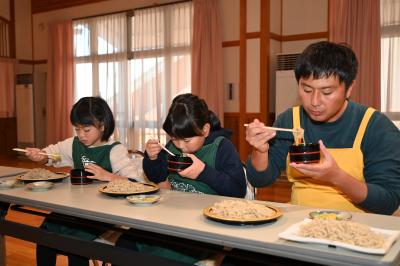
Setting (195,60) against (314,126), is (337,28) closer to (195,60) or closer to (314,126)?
(195,60)

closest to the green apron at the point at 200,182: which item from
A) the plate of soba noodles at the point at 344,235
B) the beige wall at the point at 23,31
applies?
the plate of soba noodles at the point at 344,235

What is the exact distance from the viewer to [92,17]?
27.7 feet

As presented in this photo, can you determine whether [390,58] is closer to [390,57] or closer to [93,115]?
[390,57]

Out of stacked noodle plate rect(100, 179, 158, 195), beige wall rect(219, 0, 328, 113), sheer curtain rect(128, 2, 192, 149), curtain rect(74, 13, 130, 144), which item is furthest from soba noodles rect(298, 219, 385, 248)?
curtain rect(74, 13, 130, 144)

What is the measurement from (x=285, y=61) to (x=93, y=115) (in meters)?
4.45

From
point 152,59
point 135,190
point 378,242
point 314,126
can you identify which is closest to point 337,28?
point 152,59

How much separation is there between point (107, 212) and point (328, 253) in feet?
2.62

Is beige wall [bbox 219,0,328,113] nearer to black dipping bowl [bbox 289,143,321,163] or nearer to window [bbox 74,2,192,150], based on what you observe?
window [bbox 74,2,192,150]

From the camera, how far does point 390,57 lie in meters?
5.59

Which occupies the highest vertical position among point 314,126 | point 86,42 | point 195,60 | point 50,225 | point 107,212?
point 86,42

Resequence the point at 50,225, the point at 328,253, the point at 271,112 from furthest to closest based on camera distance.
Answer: the point at 271,112, the point at 50,225, the point at 328,253

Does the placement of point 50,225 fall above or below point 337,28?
below

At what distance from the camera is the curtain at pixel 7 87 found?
9.20 meters

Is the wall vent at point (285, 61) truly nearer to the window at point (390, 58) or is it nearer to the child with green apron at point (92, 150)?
the window at point (390, 58)
